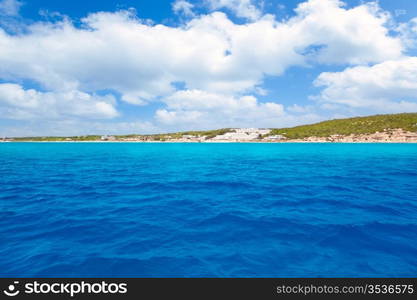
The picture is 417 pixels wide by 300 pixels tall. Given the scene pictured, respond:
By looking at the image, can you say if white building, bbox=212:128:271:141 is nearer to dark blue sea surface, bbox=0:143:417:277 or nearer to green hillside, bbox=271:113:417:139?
green hillside, bbox=271:113:417:139

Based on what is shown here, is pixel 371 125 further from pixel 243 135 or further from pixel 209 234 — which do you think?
pixel 209 234

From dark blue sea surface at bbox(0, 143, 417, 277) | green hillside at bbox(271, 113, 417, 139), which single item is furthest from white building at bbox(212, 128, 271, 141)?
dark blue sea surface at bbox(0, 143, 417, 277)

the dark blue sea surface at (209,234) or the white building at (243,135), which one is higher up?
the white building at (243,135)

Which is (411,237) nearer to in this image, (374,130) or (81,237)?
(81,237)

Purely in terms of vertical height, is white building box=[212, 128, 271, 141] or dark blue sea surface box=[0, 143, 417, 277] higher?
white building box=[212, 128, 271, 141]

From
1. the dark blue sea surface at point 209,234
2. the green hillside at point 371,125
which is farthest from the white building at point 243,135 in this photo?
the dark blue sea surface at point 209,234

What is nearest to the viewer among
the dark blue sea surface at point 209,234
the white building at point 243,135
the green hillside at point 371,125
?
the dark blue sea surface at point 209,234

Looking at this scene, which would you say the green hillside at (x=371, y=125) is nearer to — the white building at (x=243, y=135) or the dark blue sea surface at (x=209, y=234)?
the white building at (x=243, y=135)

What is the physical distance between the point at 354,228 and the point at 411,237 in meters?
1.84

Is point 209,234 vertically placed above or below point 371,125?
below

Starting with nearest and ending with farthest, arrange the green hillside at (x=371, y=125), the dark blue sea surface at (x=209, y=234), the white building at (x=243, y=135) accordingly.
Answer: the dark blue sea surface at (x=209, y=234) → the green hillside at (x=371, y=125) → the white building at (x=243, y=135)

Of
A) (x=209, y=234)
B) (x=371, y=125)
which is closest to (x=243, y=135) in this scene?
(x=371, y=125)

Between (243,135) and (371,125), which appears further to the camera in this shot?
(243,135)

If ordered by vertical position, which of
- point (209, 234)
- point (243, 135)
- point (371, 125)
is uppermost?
point (371, 125)
